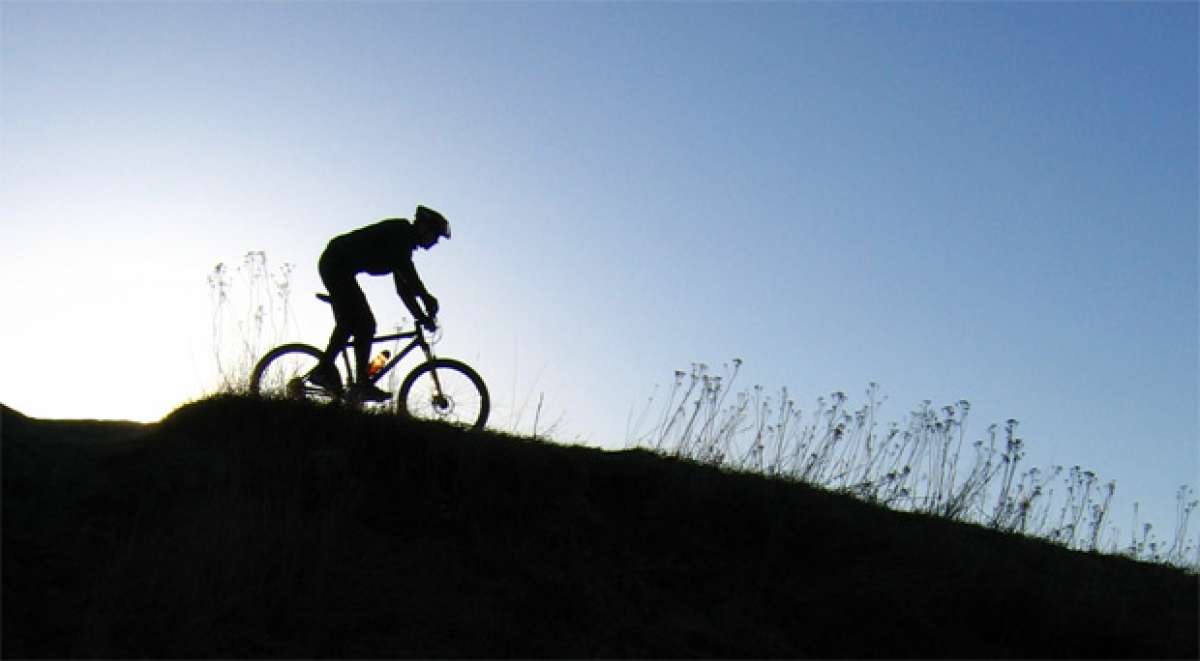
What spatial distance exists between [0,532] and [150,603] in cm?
99

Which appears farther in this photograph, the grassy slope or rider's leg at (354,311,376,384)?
rider's leg at (354,311,376,384)

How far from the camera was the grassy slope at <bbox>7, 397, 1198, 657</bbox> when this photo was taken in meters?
5.59

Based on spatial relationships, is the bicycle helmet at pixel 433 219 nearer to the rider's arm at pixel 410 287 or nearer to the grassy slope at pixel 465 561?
the rider's arm at pixel 410 287

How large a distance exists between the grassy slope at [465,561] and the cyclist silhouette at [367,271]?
1947 millimetres

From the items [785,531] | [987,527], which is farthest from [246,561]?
[987,527]

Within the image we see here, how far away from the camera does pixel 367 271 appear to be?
9.53m

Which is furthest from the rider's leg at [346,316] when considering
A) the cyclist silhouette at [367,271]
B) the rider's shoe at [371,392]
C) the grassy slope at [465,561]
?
the grassy slope at [465,561]

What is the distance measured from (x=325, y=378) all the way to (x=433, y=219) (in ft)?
5.18

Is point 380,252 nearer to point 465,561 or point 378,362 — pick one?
point 378,362

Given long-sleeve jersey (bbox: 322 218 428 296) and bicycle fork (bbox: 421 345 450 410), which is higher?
long-sleeve jersey (bbox: 322 218 428 296)

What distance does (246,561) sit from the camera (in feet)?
19.2

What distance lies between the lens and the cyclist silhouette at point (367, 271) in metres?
9.38

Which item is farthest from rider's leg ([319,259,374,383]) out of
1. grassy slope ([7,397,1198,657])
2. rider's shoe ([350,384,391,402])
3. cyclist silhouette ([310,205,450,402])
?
grassy slope ([7,397,1198,657])

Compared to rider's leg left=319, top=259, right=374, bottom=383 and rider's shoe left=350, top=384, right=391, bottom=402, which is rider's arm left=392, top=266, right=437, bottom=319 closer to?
rider's leg left=319, top=259, right=374, bottom=383
